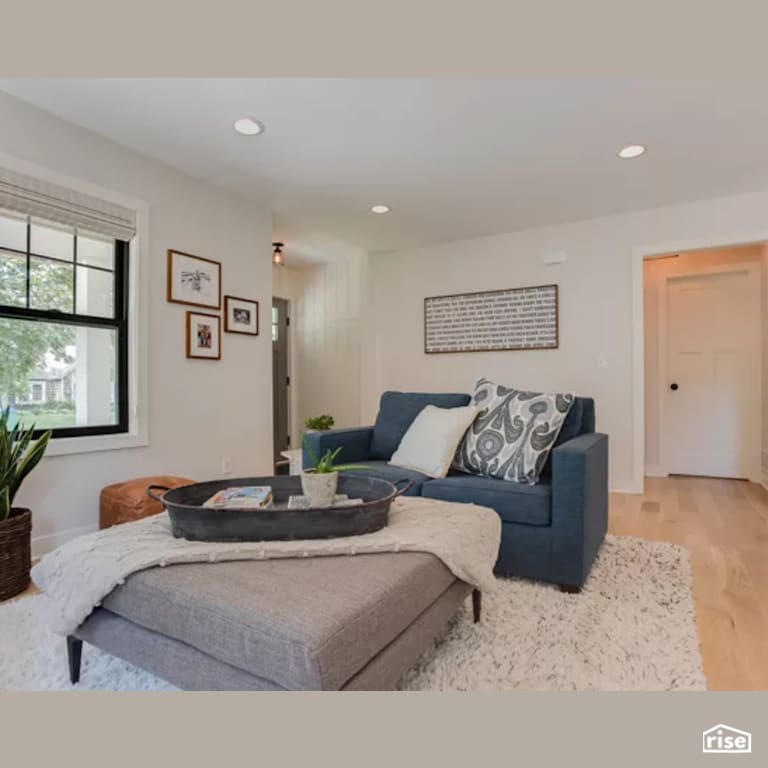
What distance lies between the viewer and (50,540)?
2410 millimetres

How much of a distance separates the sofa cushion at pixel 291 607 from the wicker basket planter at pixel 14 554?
3.83 feet

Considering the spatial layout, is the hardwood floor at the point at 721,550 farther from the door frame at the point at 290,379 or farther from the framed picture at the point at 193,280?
the door frame at the point at 290,379

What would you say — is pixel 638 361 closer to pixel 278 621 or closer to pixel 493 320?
pixel 493 320

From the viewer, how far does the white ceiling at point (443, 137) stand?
2164 millimetres

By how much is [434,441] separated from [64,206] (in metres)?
2.29

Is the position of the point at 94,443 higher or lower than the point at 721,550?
higher

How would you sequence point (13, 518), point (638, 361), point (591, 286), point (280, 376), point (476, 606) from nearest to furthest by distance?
point (476, 606)
point (13, 518)
point (638, 361)
point (591, 286)
point (280, 376)

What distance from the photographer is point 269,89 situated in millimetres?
2143

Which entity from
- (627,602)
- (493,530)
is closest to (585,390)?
(627,602)

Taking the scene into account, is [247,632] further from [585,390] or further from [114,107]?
[585,390]

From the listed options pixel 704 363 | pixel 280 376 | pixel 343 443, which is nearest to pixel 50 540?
pixel 343 443

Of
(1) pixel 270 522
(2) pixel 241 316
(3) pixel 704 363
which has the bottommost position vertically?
(1) pixel 270 522

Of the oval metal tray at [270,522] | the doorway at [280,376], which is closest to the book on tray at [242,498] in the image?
the oval metal tray at [270,522]

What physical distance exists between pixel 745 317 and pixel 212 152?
15.6ft
